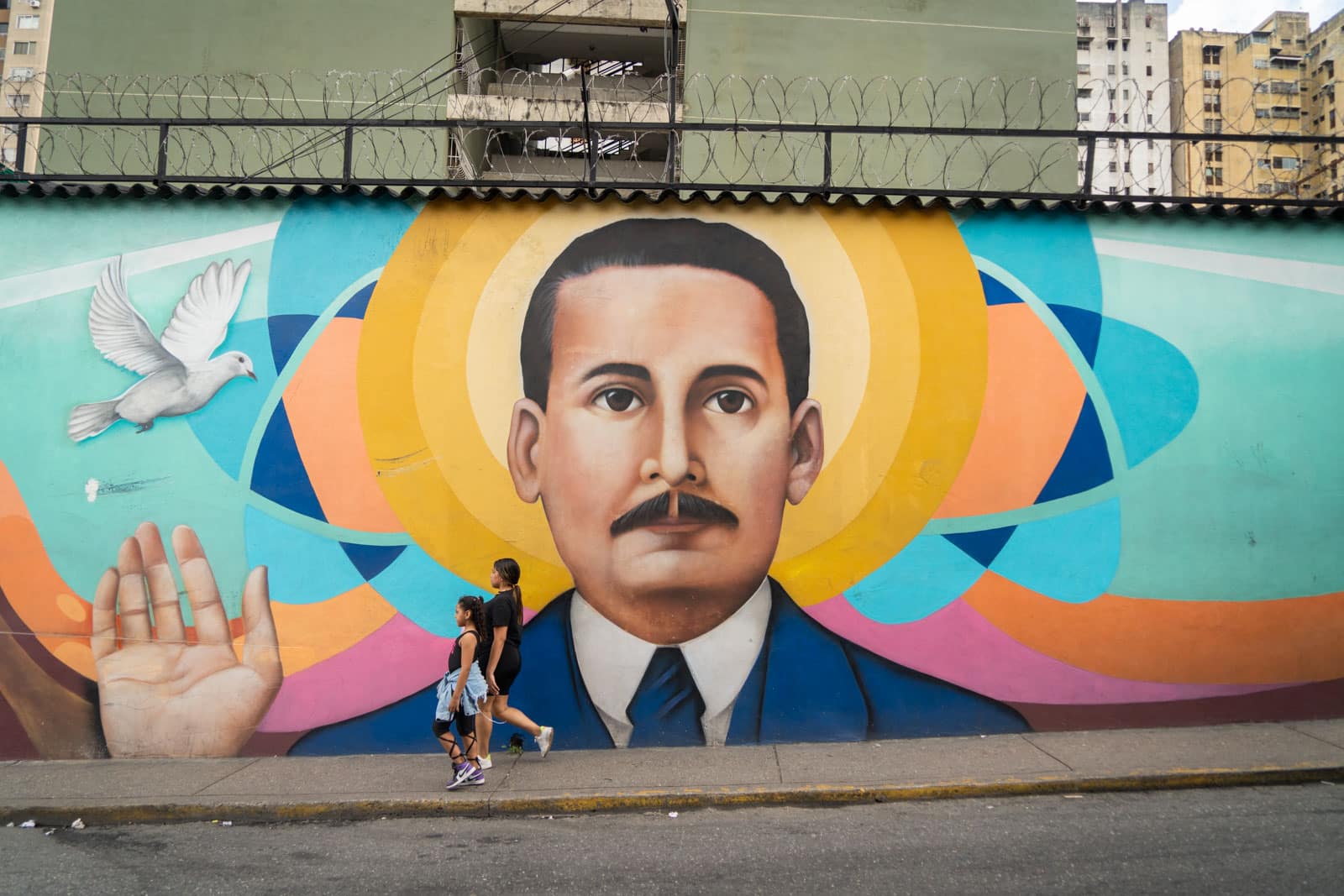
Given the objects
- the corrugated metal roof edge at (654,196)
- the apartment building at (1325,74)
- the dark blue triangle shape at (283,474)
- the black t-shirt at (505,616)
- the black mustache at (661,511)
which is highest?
the apartment building at (1325,74)

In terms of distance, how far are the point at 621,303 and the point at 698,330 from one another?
2.08 feet

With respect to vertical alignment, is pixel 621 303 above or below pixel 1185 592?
above

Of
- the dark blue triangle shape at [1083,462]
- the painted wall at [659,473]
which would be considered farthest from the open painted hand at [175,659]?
the dark blue triangle shape at [1083,462]

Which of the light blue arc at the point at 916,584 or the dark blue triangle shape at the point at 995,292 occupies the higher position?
the dark blue triangle shape at the point at 995,292

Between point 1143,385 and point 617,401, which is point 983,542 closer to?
point 1143,385

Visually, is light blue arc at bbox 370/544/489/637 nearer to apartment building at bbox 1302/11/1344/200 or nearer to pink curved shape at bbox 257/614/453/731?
pink curved shape at bbox 257/614/453/731

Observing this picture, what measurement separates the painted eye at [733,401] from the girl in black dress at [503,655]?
6.43 ft

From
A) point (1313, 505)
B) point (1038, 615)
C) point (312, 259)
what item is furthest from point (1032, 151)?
point (312, 259)

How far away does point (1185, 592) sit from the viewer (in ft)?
23.3

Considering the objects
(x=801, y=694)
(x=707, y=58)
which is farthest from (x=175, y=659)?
(x=707, y=58)

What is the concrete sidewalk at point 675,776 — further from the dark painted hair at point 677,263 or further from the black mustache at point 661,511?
the dark painted hair at point 677,263

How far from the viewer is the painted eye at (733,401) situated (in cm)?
708

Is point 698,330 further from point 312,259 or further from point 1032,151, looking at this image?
point 1032,151

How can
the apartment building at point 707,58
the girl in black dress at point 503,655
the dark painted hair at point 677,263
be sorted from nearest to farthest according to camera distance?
the girl in black dress at point 503,655 → the dark painted hair at point 677,263 → the apartment building at point 707,58
